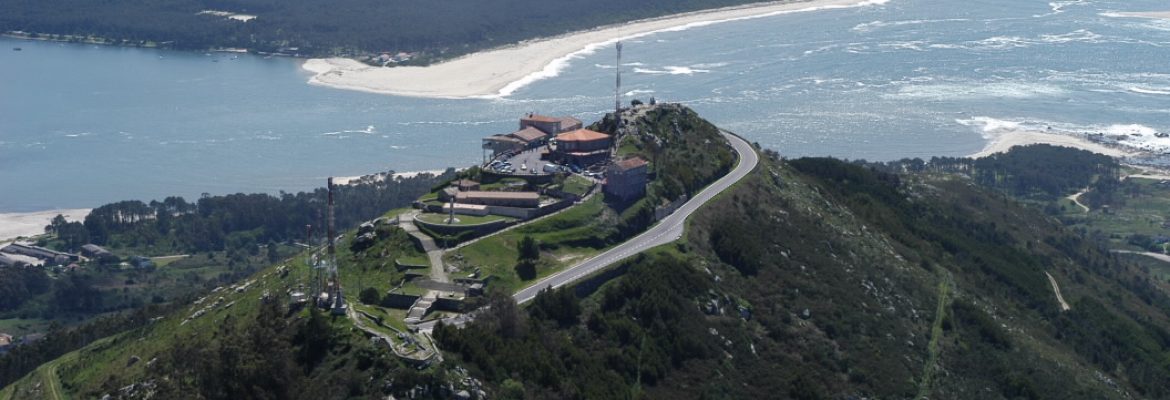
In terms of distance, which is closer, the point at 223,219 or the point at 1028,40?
the point at 223,219

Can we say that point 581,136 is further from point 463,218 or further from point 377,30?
point 377,30

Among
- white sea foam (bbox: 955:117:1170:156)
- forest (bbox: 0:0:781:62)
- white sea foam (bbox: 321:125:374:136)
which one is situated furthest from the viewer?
forest (bbox: 0:0:781:62)

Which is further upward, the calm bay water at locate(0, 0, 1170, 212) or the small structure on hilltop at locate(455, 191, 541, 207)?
the small structure on hilltop at locate(455, 191, 541, 207)

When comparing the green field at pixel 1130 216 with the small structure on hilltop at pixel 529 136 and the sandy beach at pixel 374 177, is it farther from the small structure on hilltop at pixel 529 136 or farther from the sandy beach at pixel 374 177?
the sandy beach at pixel 374 177

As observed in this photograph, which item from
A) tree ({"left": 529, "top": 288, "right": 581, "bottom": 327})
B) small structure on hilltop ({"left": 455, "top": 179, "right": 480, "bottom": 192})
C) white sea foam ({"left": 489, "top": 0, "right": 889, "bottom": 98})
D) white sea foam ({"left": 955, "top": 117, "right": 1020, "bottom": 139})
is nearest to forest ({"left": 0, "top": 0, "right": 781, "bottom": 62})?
white sea foam ({"left": 489, "top": 0, "right": 889, "bottom": 98})

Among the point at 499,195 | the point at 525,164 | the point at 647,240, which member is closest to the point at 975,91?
the point at 525,164

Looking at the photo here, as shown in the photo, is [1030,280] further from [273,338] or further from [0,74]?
[0,74]

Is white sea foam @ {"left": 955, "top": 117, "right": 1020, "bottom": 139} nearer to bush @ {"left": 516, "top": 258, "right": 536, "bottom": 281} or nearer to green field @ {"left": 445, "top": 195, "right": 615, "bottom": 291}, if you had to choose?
green field @ {"left": 445, "top": 195, "right": 615, "bottom": 291}
